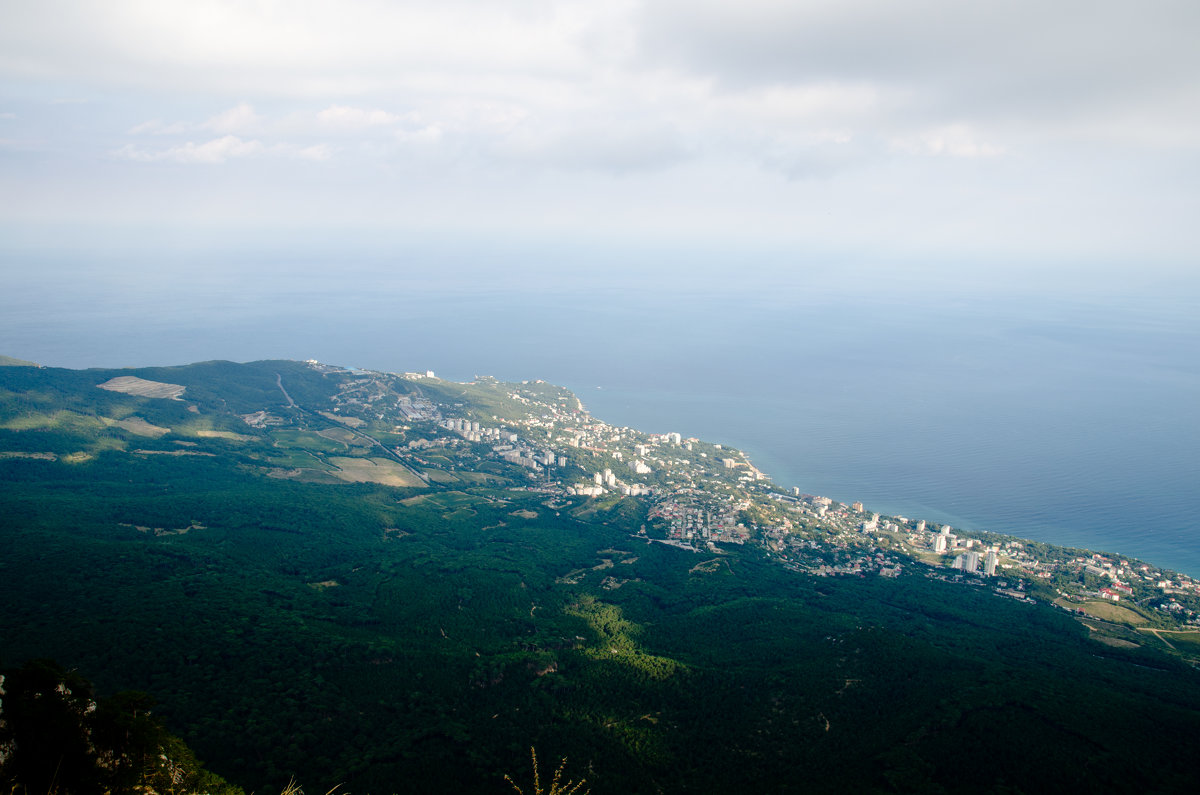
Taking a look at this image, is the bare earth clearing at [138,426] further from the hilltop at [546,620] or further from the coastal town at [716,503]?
the coastal town at [716,503]

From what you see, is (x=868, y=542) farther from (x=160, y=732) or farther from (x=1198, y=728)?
(x=160, y=732)

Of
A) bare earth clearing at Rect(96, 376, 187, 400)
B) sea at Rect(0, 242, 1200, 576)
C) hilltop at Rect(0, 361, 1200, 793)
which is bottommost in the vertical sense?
hilltop at Rect(0, 361, 1200, 793)

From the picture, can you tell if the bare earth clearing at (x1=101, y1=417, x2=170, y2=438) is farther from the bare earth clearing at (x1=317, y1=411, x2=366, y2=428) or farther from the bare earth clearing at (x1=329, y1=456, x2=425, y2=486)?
the bare earth clearing at (x1=317, y1=411, x2=366, y2=428)

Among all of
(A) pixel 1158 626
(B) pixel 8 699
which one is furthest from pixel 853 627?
(B) pixel 8 699

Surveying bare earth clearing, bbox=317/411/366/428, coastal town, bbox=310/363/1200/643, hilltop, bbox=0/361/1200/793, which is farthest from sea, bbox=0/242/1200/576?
bare earth clearing, bbox=317/411/366/428

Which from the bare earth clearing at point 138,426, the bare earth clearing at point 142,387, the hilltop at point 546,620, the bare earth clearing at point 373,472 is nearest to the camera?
the hilltop at point 546,620

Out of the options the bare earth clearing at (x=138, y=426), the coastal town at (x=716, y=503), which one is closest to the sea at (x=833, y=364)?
the coastal town at (x=716, y=503)

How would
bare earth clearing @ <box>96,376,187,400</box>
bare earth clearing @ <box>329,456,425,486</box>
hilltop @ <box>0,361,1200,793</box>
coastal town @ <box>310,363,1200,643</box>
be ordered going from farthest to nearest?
bare earth clearing @ <box>96,376,187,400</box> → bare earth clearing @ <box>329,456,425,486</box> → coastal town @ <box>310,363,1200,643</box> → hilltop @ <box>0,361,1200,793</box>

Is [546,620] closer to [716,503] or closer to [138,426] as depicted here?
[716,503]
